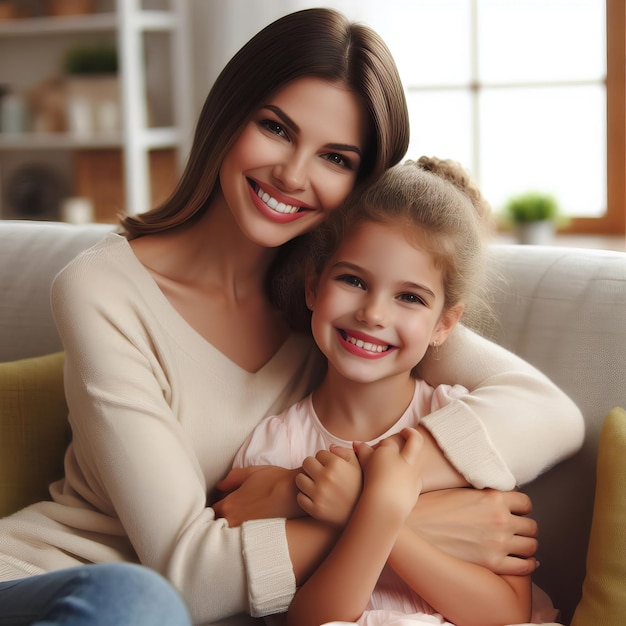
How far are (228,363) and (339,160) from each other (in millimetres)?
384

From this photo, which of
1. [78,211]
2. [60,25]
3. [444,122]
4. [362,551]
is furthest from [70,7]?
[362,551]

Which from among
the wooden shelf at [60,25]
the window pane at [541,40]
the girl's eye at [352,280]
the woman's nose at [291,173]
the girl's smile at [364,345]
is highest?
the wooden shelf at [60,25]

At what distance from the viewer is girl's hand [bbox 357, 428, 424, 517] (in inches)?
49.0

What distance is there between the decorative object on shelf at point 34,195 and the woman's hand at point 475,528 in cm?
365

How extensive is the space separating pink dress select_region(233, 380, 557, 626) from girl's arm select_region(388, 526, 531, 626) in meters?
0.07

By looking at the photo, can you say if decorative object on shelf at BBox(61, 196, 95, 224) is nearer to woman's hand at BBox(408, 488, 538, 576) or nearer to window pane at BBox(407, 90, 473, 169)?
window pane at BBox(407, 90, 473, 169)

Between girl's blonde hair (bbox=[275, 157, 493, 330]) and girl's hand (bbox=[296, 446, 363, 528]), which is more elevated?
girl's blonde hair (bbox=[275, 157, 493, 330])

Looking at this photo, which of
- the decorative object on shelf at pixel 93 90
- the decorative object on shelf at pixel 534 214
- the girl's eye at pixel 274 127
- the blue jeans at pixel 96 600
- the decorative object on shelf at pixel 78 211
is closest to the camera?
the blue jeans at pixel 96 600

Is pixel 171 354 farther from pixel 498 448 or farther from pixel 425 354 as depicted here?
pixel 498 448

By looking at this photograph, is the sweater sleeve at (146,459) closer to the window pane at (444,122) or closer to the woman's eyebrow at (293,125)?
the woman's eyebrow at (293,125)

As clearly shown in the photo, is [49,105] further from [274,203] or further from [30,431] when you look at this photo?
[274,203]

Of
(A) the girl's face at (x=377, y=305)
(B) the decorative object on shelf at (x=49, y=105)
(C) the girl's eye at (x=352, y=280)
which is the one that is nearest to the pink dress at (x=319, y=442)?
(A) the girl's face at (x=377, y=305)

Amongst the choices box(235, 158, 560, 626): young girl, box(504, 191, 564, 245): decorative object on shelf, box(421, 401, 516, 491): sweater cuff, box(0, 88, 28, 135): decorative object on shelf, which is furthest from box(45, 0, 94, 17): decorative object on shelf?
box(421, 401, 516, 491): sweater cuff

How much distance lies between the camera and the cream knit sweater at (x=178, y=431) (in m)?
1.30
